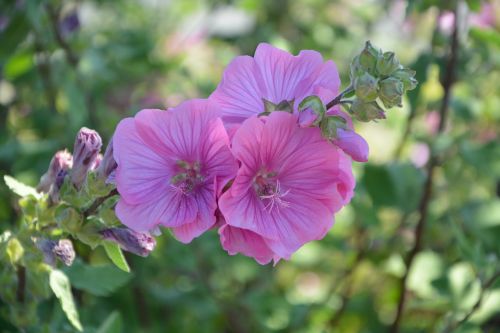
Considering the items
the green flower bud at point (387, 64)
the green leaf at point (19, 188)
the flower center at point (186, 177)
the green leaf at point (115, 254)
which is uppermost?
the green flower bud at point (387, 64)

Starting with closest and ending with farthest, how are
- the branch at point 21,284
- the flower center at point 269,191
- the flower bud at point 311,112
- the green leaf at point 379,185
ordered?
the flower bud at point 311,112 → the flower center at point 269,191 → the branch at point 21,284 → the green leaf at point 379,185

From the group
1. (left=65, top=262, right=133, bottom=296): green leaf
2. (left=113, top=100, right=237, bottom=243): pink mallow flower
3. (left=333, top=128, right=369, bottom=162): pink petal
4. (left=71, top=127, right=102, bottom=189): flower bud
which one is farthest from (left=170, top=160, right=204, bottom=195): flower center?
(left=65, top=262, right=133, bottom=296): green leaf

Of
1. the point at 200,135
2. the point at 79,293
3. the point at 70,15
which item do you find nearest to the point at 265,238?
the point at 200,135

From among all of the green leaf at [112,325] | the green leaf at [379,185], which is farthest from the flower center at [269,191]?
the green leaf at [379,185]

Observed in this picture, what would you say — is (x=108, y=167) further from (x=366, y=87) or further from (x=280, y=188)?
(x=366, y=87)

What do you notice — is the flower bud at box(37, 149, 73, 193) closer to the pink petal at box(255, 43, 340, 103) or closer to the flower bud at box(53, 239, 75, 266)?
the flower bud at box(53, 239, 75, 266)

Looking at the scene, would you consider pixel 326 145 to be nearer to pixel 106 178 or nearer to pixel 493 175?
pixel 106 178

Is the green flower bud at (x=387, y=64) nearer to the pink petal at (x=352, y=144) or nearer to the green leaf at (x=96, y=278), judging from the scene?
the pink petal at (x=352, y=144)
